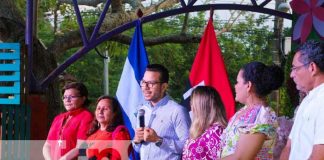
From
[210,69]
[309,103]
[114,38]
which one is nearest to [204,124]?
[309,103]

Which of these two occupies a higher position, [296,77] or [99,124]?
[296,77]

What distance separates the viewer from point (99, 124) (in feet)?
15.9

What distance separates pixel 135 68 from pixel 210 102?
226cm

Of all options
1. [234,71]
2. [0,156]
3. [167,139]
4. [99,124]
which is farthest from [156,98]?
[234,71]

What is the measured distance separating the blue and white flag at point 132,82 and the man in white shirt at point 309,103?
2745mm

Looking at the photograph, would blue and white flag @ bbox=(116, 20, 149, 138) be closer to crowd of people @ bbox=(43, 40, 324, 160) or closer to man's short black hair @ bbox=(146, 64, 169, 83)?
crowd of people @ bbox=(43, 40, 324, 160)

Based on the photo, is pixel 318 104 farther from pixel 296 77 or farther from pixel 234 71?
pixel 234 71

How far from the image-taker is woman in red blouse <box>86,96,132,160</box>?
468cm

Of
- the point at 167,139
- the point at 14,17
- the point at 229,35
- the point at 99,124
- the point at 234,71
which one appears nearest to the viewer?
the point at 167,139

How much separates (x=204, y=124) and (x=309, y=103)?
102cm

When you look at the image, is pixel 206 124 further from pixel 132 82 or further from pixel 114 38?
pixel 114 38

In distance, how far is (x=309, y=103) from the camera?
284 centimetres

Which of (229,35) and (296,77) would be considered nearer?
(296,77)

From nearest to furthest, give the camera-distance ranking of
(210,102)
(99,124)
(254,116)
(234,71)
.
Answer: (254,116)
(210,102)
(99,124)
(234,71)
